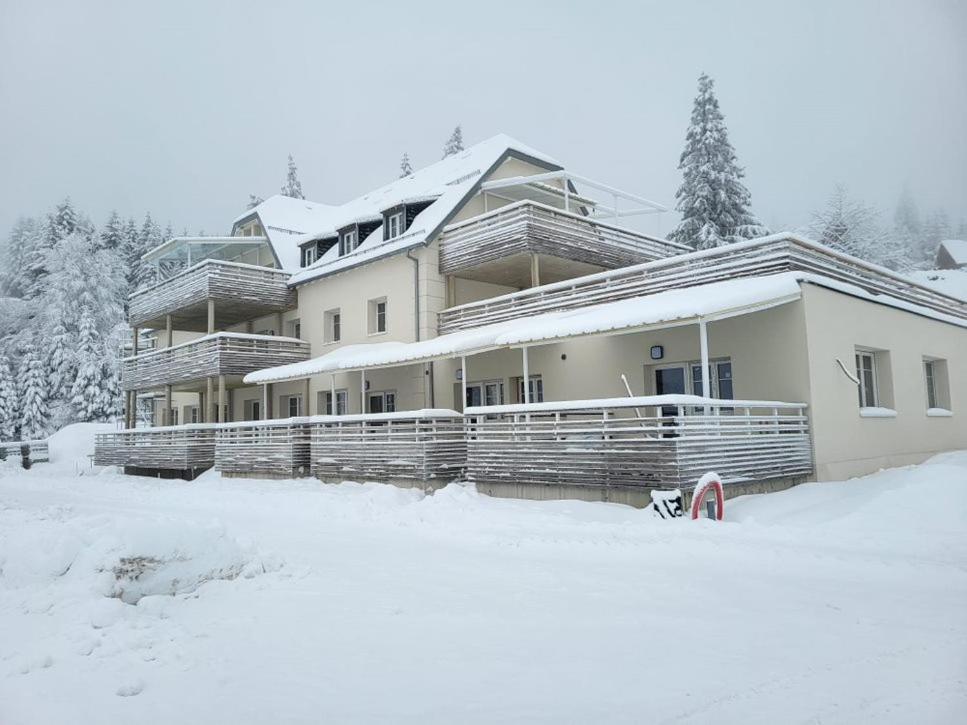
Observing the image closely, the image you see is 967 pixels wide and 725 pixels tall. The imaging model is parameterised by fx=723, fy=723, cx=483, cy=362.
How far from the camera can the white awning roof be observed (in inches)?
487

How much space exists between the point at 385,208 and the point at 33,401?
27.1 metres

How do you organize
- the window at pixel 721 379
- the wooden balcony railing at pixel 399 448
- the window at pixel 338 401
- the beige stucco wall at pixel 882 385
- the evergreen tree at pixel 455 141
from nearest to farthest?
the beige stucco wall at pixel 882 385 → the window at pixel 721 379 → the wooden balcony railing at pixel 399 448 → the window at pixel 338 401 → the evergreen tree at pixel 455 141

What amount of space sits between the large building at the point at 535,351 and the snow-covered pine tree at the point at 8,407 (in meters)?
8.12

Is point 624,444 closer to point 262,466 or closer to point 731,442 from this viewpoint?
point 731,442

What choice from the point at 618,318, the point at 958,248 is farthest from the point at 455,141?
the point at 958,248

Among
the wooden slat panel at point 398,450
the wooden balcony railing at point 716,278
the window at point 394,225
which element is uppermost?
the window at point 394,225

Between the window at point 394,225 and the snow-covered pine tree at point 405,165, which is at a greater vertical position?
the snow-covered pine tree at point 405,165

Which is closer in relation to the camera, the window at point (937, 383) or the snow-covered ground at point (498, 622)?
the snow-covered ground at point (498, 622)

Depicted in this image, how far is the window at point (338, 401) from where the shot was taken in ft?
80.9

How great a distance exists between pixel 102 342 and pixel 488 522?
39.9 metres

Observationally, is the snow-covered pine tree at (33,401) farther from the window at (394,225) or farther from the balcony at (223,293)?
the window at (394,225)

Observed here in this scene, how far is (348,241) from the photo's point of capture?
26.6 m

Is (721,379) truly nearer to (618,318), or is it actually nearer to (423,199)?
(618,318)

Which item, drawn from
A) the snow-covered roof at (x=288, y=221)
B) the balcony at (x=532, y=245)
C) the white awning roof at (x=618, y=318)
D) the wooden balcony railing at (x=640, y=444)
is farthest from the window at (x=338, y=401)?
the wooden balcony railing at (x=640, y=444)
